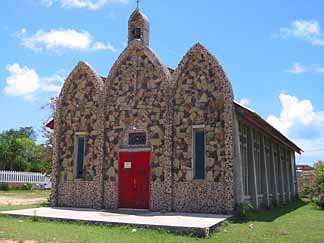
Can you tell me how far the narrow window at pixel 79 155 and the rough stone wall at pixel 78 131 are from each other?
18 centimetres

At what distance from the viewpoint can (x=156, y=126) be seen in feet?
49.9

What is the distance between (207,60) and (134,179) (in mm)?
5352

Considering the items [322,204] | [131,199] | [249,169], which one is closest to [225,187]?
[249,169]

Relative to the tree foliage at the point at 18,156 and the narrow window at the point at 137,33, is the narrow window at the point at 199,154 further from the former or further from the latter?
the tree foliage at the point at 18,156

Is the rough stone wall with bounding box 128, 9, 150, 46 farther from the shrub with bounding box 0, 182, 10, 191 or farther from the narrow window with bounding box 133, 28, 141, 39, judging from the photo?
the shrub with bounding box 0, 182, 10, 191

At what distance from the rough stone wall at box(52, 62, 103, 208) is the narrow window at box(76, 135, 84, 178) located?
0.18m

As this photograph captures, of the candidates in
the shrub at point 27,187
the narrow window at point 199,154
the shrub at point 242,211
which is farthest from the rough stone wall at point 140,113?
the shrub at point 27,187

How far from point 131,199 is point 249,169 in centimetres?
485

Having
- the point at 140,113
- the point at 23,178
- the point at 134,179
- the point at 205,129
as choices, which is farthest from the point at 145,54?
the point at 23,178

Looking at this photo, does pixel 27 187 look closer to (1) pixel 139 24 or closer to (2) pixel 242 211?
(1) pixel 139 24

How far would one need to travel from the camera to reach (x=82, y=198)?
16.4 metres

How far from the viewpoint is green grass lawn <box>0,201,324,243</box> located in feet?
31.9

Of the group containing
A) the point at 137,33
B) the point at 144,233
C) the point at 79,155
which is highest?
the point at 137,33

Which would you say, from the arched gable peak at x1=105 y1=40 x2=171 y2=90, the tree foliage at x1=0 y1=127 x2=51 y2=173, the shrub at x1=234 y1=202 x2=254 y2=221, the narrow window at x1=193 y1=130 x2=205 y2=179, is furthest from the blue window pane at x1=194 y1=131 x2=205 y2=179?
the tree foliage at x1=0 y1=127 x2=51 y2=173
